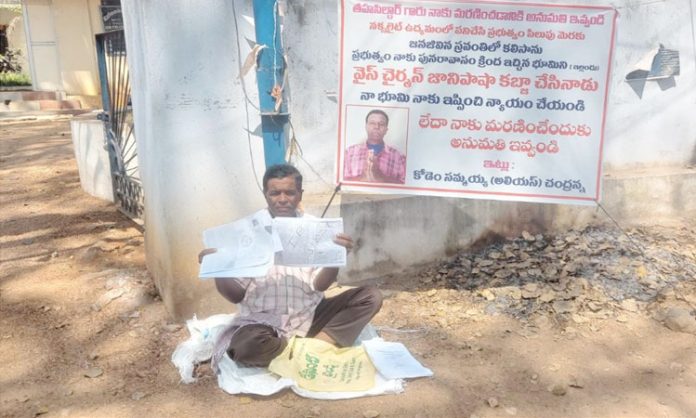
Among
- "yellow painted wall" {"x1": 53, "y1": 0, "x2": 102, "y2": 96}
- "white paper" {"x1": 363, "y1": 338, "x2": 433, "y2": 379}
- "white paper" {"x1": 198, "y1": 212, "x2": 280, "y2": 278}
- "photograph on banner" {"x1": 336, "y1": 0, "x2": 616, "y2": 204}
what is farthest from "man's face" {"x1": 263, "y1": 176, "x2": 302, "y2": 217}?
"yellow painted wall" {"x1": 53, "y1": 0, "x2": 102, "y2": 96}

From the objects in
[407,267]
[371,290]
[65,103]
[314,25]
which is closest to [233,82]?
[314,25]

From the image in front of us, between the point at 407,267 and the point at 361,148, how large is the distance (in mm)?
1070

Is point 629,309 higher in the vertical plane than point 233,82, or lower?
lower

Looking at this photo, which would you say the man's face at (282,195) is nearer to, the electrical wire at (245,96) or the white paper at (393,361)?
the electrical wire at (245,96)

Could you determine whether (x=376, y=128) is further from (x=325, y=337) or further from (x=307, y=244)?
(x=325, y=337)

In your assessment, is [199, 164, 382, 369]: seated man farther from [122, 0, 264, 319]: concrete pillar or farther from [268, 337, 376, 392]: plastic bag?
[122, 0, 264, 319]: concrete pillar

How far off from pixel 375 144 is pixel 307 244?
953 millimetres

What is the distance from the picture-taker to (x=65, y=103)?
13156mm

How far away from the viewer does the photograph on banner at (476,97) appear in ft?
Answer: 11.2

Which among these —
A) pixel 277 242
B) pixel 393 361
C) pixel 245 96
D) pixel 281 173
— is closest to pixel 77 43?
pixel 245 96

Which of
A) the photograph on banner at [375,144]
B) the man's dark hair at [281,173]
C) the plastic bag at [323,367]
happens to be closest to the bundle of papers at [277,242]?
the man's dark hair at [281,173]

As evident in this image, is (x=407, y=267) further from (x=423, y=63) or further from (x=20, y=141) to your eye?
(x=20, y=141)

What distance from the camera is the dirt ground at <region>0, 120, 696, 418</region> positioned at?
9.29 ft

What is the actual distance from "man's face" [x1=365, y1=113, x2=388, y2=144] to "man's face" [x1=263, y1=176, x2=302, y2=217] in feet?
2.48
